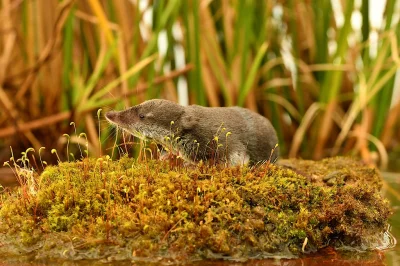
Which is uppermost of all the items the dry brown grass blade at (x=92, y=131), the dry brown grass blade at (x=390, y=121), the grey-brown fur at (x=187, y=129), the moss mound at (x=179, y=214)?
the grey-brown fur at (x=187, y=129)

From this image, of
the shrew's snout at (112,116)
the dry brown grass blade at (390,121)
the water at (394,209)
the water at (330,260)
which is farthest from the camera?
the dry brown grass blade at (390,121)

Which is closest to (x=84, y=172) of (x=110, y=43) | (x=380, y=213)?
(x=380, y=213)

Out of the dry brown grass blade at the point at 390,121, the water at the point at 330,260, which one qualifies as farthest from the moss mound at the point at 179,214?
the dry brown grass blade at the point at 390,121

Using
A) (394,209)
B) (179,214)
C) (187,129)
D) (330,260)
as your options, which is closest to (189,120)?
(187,129)

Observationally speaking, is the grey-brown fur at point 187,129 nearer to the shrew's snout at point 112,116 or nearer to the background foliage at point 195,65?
the shrew's snout at point 112,116

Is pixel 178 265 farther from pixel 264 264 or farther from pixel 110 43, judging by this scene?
pixel 110 43

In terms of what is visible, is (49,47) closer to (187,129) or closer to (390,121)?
(187,129)

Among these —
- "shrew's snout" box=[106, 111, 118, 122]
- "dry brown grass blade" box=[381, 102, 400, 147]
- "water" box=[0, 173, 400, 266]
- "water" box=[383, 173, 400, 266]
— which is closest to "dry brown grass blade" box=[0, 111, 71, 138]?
"shrew's snout" box=[106, 111, 118, 122]

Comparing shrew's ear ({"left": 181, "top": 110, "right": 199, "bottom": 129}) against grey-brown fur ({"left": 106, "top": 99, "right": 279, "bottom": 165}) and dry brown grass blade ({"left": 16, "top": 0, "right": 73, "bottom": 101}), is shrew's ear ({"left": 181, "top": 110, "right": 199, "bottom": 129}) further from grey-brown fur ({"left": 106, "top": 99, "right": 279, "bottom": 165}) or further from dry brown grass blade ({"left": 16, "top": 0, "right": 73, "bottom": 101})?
dry brown grass blade ({"left": 16, "top": 0, "right": 73, "bottom": 101})
